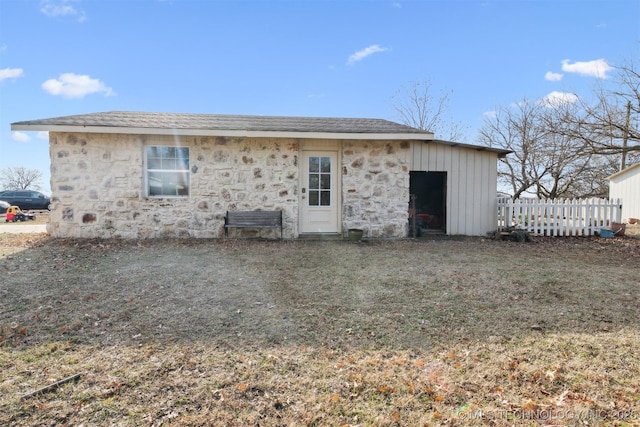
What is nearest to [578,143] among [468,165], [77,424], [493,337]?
[468,165]

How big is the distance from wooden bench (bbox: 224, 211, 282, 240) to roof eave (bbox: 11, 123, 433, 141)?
186 cm

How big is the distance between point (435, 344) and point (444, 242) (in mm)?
5891

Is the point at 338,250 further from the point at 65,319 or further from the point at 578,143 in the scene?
the point at 578,143

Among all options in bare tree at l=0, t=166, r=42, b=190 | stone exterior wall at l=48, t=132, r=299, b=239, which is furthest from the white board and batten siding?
bare tree at l=0, t=166, r=42, b=190

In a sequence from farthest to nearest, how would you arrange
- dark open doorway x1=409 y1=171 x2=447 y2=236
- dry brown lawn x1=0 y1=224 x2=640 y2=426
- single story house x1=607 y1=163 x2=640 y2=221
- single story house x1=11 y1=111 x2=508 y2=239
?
single story house x1=607 y1=163 x2=640 y2=221, dark open doorway x1=409 y1=171 x2=447 y2=236, single story house x1=11 y1=111 x2=508 y2=239, dry brown lawn x1=0 y1=224 x2=640 y2=426

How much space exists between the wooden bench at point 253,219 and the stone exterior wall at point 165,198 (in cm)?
23

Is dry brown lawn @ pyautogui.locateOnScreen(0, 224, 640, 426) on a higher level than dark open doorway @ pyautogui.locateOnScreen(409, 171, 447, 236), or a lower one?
lower

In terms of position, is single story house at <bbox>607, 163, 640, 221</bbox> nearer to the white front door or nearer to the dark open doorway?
the dark open doorway

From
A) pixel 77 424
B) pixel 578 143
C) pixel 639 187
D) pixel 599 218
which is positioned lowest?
pixel 77 424

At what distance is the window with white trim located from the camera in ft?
27.2

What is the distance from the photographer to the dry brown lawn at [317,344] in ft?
6.97

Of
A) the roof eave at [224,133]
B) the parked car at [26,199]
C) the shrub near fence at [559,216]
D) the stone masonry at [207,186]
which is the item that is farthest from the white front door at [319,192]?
the parked car at [26,199]

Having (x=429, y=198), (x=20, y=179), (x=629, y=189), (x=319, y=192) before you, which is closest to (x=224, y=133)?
(x=319, y=192)

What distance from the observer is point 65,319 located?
3.45 meters
